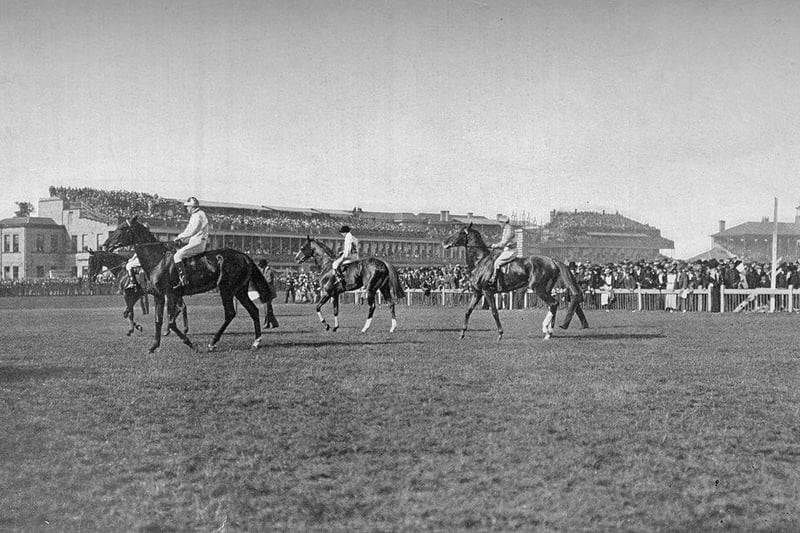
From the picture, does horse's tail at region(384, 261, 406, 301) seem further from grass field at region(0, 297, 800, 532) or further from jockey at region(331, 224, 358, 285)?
grass field at region(0, 297, 800, 532)

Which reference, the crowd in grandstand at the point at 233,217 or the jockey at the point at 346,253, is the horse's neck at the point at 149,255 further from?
the crowd in grandstand at the point at 233,217

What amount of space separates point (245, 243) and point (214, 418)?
174 ft

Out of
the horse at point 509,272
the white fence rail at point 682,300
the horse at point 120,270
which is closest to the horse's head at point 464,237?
the horse at point 509,272

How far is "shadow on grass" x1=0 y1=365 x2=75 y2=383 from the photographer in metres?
9.68

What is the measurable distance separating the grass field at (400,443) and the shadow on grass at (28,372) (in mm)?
50

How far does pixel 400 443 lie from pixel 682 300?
81.6 feet

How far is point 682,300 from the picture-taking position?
94.2ft

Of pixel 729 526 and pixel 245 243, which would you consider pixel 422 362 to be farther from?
pixel 245 243

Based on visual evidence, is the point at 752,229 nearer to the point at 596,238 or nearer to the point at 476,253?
the point at 596,238

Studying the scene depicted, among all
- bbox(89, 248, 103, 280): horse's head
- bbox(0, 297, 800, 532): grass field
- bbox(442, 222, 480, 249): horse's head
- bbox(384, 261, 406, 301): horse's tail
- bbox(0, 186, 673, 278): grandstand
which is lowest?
bbox(0, 297, 800, 532): grass field

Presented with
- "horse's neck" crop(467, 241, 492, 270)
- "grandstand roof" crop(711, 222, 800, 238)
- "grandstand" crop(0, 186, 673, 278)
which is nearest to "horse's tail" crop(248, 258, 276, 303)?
"horse's neck" crop(467, 241, 492, 270)

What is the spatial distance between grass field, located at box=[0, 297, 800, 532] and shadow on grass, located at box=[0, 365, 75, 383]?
5 centimetres

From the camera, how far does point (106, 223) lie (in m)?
60.2

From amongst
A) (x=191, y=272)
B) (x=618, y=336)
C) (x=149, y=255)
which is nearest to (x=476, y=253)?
(x=618, y=336)
